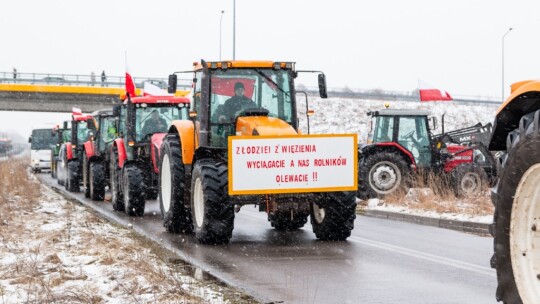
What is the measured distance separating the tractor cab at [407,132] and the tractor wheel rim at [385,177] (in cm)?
83

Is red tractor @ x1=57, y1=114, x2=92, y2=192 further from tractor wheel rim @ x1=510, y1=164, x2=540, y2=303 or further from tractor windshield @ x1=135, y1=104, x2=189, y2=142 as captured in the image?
tractor wheel rim @ x1=510, y1=164, x2=540, y2=303

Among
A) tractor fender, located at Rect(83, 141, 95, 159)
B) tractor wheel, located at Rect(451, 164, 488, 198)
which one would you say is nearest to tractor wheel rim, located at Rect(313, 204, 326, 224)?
tractor wheel, located at Rect(451, 164, 488, 198)

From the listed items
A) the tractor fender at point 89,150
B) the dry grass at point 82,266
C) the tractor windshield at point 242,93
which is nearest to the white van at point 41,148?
the tractor fender at point 89,150

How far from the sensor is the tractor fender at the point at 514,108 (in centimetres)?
536

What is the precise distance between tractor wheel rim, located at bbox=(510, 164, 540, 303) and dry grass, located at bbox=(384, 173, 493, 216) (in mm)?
10572

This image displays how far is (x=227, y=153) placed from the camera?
12.6 m

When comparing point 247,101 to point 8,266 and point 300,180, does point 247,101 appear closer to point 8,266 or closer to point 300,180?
point 300,180

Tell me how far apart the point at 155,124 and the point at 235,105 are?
715 centimetres

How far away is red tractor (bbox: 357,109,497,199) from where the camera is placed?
2147 cm

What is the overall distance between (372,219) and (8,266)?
371 inches

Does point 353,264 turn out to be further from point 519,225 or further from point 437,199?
point 437,199

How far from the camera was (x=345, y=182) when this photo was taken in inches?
483

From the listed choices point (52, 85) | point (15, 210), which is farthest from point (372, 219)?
point (52, 85)

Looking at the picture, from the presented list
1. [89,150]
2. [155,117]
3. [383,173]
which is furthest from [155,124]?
[89,150]
